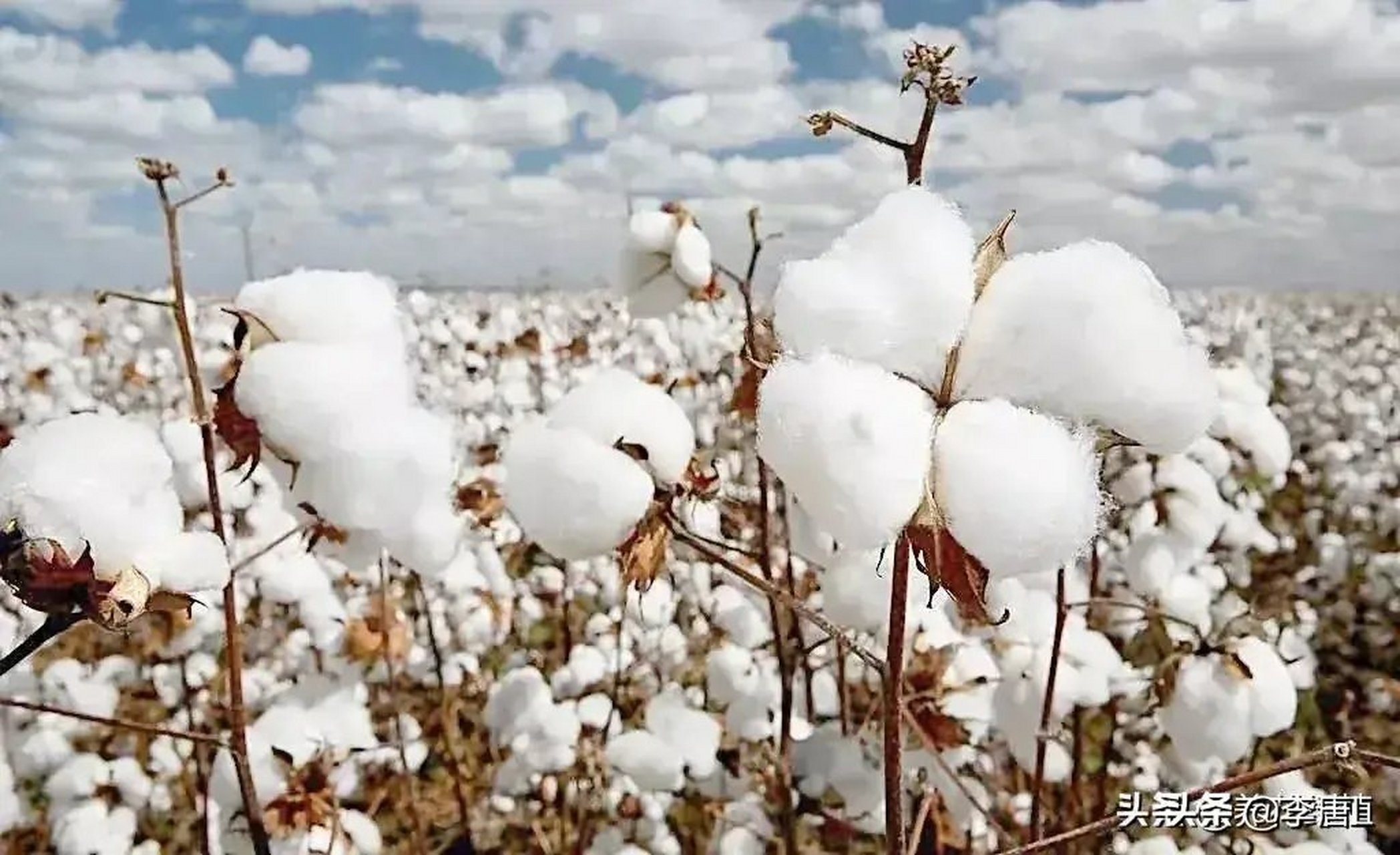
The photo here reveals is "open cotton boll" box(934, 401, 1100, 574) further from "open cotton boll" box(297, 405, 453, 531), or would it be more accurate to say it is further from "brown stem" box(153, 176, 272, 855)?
"brown stem" box(153, 176, 272, 855)

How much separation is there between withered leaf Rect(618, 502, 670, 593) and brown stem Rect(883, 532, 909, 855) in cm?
28

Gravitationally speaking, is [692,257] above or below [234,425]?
above

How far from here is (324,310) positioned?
1.05m

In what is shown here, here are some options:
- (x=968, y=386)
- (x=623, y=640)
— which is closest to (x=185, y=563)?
(x=968, y=386)

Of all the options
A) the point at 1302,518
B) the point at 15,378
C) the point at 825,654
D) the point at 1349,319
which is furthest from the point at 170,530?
the point at 1349,319

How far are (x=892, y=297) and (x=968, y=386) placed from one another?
7cm

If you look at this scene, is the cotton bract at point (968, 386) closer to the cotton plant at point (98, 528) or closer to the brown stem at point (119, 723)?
the cotton plant at point (98, 528)

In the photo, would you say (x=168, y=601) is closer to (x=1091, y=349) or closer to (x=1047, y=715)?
(x=1091, y=349)

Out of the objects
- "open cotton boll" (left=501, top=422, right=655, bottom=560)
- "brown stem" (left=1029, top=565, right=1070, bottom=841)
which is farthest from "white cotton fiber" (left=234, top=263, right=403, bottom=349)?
"brown stem" (left=1029, top=565, right=1070, bottom=841)

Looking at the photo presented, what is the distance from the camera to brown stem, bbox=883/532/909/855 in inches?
30.8

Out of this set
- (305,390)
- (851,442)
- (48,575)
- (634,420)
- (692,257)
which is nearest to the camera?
(851,442)

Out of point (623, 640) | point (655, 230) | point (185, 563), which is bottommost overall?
point (623, 640)

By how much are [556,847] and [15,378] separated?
6.11 meters

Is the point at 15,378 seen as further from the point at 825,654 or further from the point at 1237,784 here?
the point at 1237,784
